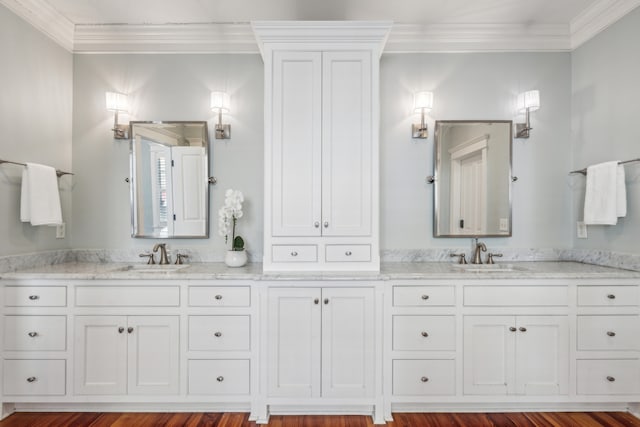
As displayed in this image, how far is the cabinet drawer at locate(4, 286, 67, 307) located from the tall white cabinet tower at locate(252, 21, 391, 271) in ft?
4.20

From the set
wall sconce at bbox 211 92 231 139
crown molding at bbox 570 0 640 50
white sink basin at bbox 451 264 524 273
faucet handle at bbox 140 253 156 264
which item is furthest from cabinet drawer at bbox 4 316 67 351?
crown molding at bbox 570 0 640 50

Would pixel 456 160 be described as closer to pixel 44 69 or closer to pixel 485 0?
pixel 485 0

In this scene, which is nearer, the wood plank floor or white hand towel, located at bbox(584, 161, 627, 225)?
the wood plank floor

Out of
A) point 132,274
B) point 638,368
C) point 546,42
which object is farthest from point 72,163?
point 638,368

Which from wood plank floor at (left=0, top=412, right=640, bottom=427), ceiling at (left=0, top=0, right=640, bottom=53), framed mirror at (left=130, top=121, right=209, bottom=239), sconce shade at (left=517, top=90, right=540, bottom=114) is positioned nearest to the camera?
wood plank floor at (left=0, top=412, right=640, bottom=427)

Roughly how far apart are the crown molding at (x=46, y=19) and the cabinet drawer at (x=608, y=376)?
423 centimetres

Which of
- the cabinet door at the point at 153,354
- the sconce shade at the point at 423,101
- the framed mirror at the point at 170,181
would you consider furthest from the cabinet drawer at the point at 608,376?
the framed mirror at the point at 170,181

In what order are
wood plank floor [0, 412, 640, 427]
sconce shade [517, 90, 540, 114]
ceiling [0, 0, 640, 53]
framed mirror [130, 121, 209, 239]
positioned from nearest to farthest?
wood plank floor [0, 412, 640, 427] → ceiling [0, 0, 640, 53] → sconce shade [517, 90, 540, 114] → framed mirror [130, 121, 209, 239]

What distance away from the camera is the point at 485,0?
87.5 inches

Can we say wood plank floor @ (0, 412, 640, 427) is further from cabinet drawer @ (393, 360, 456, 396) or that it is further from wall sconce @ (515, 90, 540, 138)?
wall sconce @ (515, 90, 540, 138)

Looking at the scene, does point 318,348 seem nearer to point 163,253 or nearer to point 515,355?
point 515,355

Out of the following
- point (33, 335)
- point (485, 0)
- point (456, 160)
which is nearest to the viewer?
point (33, 335)

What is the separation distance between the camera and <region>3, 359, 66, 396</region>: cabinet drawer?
6.57ft

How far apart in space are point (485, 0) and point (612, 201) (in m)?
1.58
